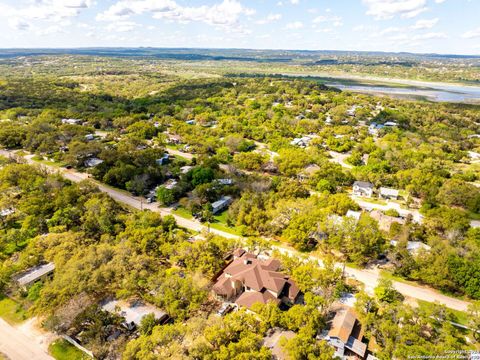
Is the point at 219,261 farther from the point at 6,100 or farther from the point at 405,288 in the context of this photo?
the point at 6,100

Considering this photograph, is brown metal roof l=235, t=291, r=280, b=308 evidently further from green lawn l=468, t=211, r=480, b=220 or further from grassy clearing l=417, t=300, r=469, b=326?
green lawn l=468, t=211, r=480, b=220

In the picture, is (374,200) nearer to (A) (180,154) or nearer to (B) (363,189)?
(B) (363,189)

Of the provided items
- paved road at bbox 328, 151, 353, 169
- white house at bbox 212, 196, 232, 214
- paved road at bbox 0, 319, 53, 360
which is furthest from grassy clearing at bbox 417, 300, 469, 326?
paved road at bbox 328, 151, 353, 169

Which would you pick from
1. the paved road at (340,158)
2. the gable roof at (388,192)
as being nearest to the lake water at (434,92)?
the paved road at (340,158)

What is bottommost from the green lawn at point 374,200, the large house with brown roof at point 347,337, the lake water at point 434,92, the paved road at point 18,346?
the paved road at point 18,346

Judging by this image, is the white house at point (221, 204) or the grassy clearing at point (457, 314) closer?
the grassy clearing at point (457, 314)

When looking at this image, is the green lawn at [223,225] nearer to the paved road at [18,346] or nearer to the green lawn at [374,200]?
the paved road at [18,346]
